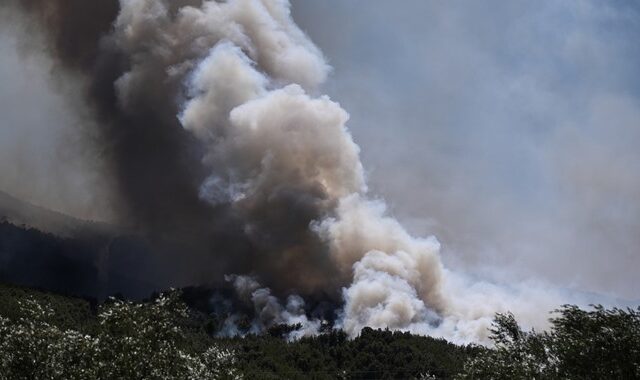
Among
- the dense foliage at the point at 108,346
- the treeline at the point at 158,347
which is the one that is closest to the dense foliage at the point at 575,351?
the treeline at the point at 158,347

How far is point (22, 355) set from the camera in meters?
37.7

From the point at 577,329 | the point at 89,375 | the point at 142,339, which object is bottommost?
the point at 89,375

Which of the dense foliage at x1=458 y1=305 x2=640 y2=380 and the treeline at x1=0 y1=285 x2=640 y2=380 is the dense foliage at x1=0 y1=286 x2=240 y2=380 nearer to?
the treeline at x1=0 y1=285 x2=640 y2=380

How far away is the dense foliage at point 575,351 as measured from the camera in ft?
144

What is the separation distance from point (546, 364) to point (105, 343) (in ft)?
112

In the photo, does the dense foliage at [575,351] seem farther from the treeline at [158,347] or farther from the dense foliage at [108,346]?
the dense foliage at [108,346]

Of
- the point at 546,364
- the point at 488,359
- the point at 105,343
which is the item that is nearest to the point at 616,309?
the point at 546,364

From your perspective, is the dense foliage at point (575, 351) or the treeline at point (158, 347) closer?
the treeline at point (158, 347)

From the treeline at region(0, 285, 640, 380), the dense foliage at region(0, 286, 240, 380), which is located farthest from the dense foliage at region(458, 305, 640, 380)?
the dense foliage at region(0, 286, 240, 380)

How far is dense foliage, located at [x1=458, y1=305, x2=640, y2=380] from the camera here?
1731 inches

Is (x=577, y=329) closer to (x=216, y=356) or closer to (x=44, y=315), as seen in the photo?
(x=216, y=356)

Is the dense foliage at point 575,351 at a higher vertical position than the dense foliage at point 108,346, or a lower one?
higher

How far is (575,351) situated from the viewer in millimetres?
45406

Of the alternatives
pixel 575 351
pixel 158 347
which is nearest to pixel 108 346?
pixel 158 347
